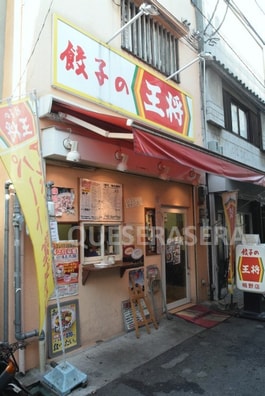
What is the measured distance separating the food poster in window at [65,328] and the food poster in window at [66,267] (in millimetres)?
200

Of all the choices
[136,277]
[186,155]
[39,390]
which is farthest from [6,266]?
[186,155]

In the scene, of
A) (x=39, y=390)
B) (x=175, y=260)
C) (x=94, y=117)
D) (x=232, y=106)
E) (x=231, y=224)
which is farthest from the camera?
(x=232, y=106)

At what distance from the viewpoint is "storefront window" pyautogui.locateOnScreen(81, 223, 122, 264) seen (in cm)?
540

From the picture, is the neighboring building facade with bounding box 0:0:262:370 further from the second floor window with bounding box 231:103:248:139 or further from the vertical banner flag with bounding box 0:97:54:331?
the second floor window with bounding box 231:103:248:139

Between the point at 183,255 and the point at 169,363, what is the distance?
3.33 meters

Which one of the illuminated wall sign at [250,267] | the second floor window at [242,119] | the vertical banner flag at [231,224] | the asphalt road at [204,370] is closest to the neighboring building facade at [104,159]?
the vertical banner flag at [231,224]

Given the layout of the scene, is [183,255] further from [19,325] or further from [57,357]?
[19,325]

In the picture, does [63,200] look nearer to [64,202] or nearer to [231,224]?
[64,202]

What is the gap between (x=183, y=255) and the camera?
7805 mm

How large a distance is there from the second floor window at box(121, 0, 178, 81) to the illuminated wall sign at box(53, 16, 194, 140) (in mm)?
447

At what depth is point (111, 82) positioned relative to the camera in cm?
573

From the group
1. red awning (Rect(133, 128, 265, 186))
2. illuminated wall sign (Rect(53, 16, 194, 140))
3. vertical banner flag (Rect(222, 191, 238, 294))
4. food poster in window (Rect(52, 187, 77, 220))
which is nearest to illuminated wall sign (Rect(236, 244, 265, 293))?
vertical banner flag (Rect(222, 191, 238, 294))

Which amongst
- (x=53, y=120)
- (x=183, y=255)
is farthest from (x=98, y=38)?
(x=183, y=255)

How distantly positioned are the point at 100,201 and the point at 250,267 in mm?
3500
